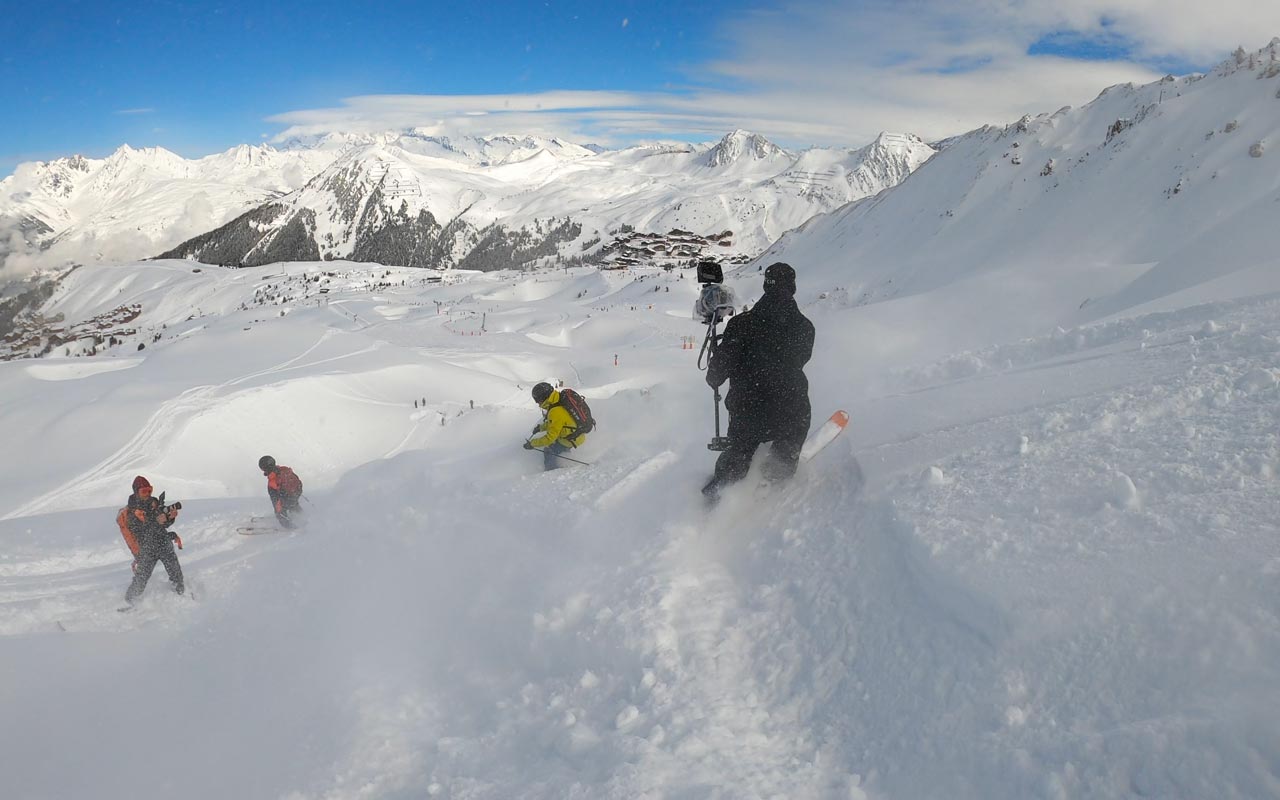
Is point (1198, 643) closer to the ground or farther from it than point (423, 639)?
farther from it

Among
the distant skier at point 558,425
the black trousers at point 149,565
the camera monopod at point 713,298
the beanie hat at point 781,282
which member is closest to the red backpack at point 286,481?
the black trousers at point 149,565

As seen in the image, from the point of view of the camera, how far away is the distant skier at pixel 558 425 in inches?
340

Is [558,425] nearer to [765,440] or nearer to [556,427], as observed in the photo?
[556,427]

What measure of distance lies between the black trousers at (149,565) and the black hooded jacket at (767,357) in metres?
5.96

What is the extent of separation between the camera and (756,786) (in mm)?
3070

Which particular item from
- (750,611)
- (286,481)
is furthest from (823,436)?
(286,481)

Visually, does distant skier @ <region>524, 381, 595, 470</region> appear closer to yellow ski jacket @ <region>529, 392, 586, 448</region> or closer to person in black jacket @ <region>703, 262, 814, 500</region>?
yellow ski jacket @ <region>529, 392, 586, 448</region>

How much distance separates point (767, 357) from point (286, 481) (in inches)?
264

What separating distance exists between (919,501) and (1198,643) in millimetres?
1847

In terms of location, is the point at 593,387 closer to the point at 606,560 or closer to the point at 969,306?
the point at 969,306

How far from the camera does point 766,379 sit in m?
5.59

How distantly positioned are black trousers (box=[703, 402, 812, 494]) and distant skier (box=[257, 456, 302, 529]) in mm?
5972

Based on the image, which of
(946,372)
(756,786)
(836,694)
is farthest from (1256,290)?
(756,786)

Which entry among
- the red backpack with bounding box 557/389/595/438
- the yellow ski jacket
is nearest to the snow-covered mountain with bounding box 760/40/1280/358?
the red backpack with bounding box 557/389/595/438
